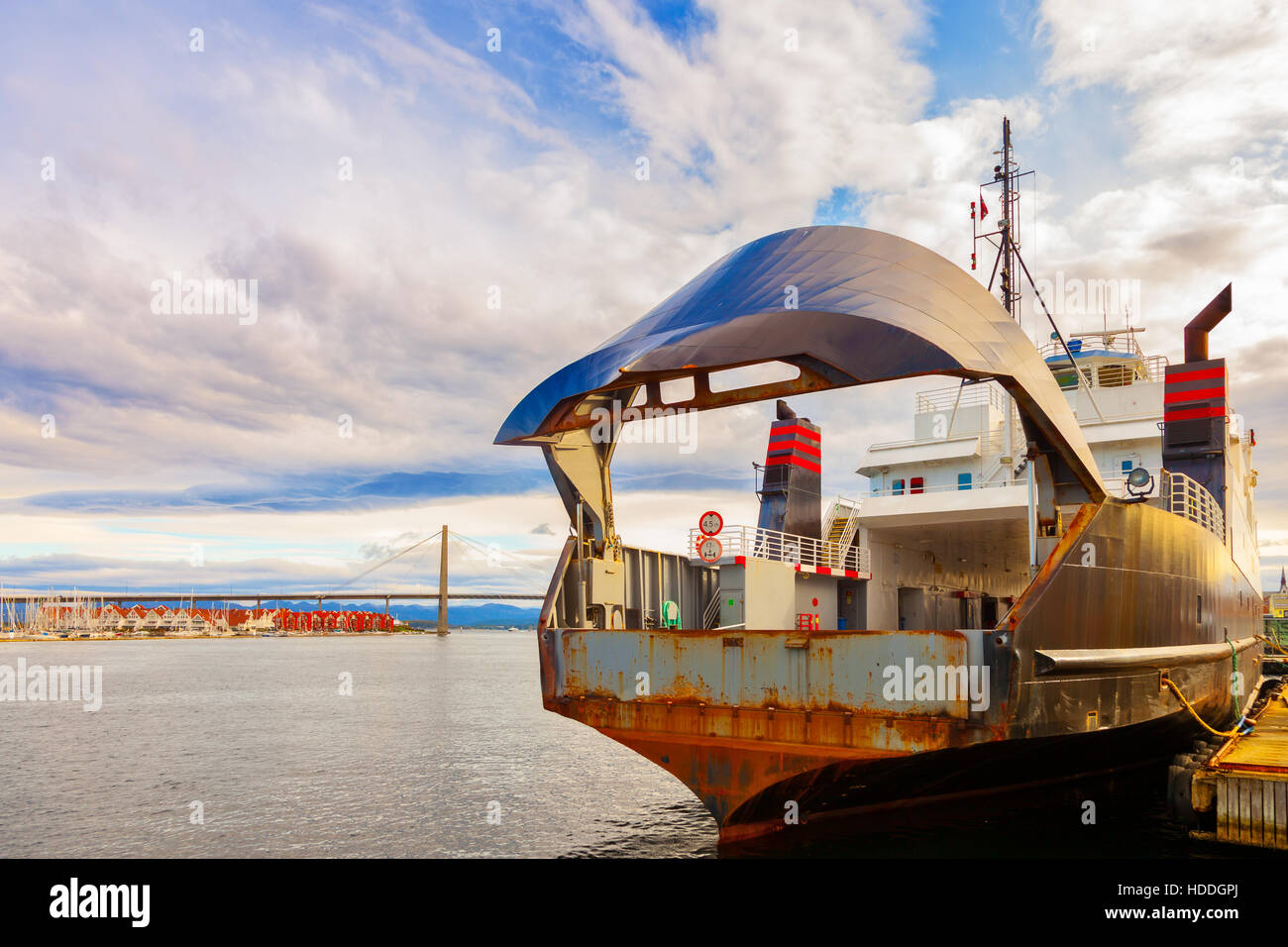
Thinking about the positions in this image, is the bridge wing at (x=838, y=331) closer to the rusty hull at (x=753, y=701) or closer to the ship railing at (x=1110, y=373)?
the rusty hull at (x=753, y=701)

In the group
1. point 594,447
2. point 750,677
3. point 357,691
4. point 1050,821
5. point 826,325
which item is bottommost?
point 357,691

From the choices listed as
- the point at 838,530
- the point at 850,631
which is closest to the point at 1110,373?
the point at 838,530

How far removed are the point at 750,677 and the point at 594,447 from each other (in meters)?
3.57

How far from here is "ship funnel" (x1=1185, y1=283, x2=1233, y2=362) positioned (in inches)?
735

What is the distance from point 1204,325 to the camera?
1886 centimetres

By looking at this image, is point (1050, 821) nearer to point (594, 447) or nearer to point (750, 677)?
point (750, 677)

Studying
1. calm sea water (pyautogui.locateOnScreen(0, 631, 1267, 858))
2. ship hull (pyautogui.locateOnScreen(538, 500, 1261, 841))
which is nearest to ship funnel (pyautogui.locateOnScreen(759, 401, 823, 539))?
calm sea water (pyautogui.locateOnScreen(0, 631, 1267, 858))

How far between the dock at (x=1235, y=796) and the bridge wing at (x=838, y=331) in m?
4.87

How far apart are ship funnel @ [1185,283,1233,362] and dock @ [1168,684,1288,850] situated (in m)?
8.90

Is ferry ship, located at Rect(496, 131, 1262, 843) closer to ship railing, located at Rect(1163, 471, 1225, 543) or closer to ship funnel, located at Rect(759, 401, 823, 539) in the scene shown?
ship railing, located at Rect(1163, 471, 1225, 543)

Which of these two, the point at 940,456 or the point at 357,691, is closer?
the point at 940,456
